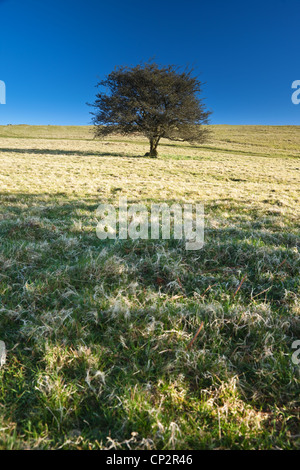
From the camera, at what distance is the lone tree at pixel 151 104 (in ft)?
85.1

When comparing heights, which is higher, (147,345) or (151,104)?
(151,104)

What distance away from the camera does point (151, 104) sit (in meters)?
26.7

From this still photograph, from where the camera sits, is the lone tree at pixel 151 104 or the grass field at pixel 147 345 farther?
the lone tree at pixel 151 104

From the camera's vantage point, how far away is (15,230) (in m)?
4.60

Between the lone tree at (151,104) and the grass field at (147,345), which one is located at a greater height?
the lone tree at (151,104)

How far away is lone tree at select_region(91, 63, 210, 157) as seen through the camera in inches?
1021

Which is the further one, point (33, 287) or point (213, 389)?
point (33, 287)

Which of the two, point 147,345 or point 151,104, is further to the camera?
point 151,104

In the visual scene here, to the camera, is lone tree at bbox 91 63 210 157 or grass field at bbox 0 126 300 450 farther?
lone tree at bbox 91 63 210 157

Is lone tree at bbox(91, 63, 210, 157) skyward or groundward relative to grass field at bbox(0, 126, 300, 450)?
skyward

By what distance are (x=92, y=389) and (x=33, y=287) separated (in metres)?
1.50

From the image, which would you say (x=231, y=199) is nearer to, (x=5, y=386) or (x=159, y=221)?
(x=159, y=221)
